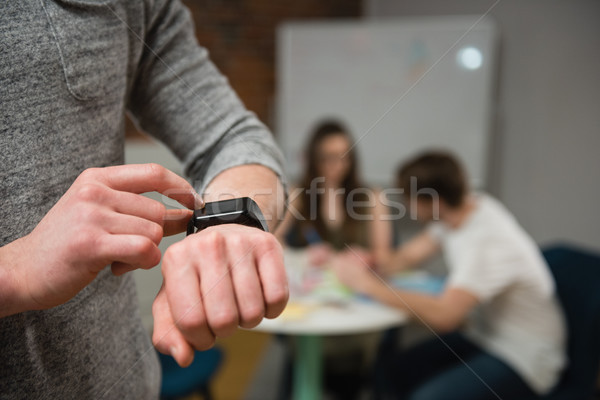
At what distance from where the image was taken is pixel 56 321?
45 cm

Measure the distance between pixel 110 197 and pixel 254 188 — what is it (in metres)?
0.15

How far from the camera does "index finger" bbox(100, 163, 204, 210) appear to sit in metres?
0.37

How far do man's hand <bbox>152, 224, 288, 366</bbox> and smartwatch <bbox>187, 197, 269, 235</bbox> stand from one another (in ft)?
0.16

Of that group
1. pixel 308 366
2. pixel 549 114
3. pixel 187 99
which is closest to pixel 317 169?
pixel 308 366

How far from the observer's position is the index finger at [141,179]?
14.7 inches

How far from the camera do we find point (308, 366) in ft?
5.65

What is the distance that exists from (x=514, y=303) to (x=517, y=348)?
145 mm

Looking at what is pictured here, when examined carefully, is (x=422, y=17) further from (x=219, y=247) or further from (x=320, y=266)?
(x=219, y=247)

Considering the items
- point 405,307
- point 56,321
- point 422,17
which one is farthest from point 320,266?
point 422,17

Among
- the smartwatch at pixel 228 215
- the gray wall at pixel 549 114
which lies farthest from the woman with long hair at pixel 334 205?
the smartwatch at pixel 228 215

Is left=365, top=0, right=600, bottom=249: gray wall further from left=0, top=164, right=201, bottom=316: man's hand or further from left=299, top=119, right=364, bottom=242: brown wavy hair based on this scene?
left=0, top=164, right=201, bottom=316: man's hand

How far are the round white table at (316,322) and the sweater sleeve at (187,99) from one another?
960 mm

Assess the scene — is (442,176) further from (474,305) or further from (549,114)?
(549,114)

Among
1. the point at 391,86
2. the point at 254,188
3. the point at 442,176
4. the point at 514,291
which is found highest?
the point at 254,188
